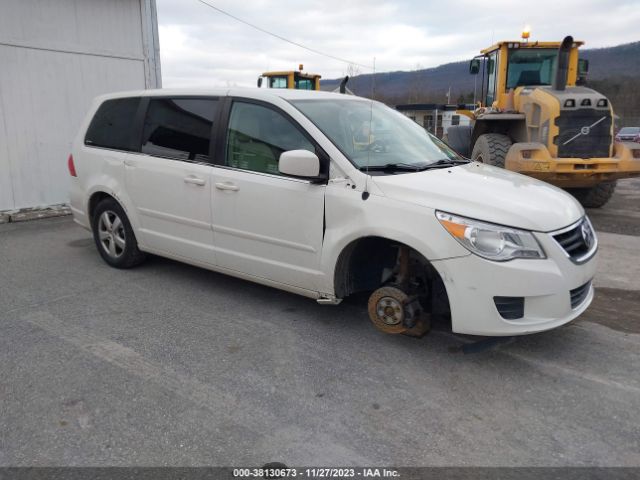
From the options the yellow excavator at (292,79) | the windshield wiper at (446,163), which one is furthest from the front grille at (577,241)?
the yellow excavator at (292,79)

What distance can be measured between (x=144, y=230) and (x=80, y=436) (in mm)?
2633

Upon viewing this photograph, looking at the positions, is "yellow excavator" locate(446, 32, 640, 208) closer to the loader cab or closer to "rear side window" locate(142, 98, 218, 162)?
the loader cab

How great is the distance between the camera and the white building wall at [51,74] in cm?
810

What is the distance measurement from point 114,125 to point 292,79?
42.5 feet

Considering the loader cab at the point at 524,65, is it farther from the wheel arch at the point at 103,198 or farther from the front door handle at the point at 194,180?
the wheel arch at the point at 103,198

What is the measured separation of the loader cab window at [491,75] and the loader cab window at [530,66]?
29 centimetres

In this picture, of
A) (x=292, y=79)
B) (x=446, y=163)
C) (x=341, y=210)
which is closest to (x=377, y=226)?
(x=341, y=210)

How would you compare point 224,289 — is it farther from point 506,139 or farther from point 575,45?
point 575,45

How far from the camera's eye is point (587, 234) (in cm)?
372

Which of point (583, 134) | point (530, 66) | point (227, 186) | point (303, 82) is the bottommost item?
point (227, 186)

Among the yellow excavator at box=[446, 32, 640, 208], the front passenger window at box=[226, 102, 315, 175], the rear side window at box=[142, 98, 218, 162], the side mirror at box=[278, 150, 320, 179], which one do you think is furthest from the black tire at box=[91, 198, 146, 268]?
the yellow excavator at box=[446, 32, 640, 208]

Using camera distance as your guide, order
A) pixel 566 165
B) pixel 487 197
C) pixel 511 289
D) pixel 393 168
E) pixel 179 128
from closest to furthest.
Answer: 1. pixel 511 289
2. pixel 487 197
3. pixel 393 168
4. pixel 179 128
5. pixel 566 165

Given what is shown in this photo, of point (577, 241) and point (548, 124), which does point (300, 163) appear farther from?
point (548, 124)

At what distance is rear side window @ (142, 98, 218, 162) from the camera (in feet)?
15.0
